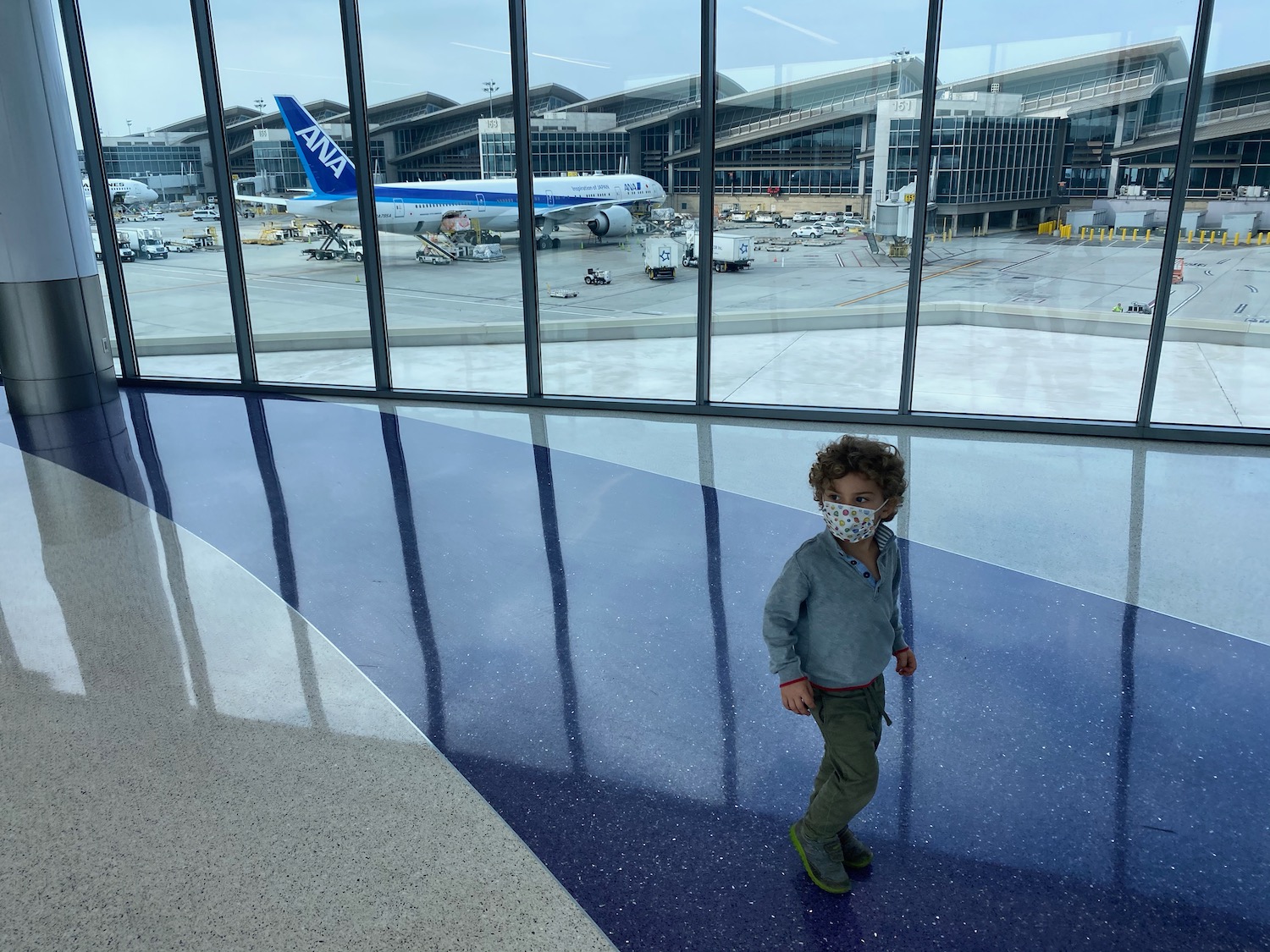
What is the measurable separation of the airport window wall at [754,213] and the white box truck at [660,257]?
0.06m

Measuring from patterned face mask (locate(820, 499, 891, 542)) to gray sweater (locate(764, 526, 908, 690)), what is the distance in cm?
6

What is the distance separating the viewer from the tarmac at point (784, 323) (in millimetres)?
6309

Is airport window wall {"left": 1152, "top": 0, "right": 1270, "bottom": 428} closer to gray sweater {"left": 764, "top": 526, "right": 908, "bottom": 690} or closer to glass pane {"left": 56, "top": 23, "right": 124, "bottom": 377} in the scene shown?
gray sweater {"left": 764, "top": 526, "right": 908, "bottom": 690}

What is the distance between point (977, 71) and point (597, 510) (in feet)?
12.9

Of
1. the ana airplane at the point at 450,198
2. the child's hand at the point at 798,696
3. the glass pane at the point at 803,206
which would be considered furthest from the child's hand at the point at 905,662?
the ana airplane at the point at 450,198

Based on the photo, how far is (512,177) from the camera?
282 inches

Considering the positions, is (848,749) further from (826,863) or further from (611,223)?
(611,223)

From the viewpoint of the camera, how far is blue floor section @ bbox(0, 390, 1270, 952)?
7.88 ft

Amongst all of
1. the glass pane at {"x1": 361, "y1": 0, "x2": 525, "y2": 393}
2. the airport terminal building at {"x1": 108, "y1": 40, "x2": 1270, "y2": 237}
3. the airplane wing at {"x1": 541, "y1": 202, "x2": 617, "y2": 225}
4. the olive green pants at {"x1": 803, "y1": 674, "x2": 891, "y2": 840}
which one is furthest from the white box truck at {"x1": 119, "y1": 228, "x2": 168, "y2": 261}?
the olive green pants at {"x1": 803, "y1": 674, "x2": 891, "y2": 840}

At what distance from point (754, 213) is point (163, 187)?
16.8 ft

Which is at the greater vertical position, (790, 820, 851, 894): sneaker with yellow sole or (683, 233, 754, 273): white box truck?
(683, 233, 754, 273): white box truck

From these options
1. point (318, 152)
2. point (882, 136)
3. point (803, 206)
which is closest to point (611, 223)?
point (803, 206)

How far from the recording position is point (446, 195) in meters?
7.38

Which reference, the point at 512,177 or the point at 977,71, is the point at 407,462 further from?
the point at 977,71
